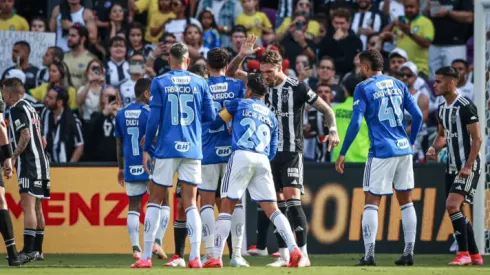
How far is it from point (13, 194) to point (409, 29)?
7.37 m

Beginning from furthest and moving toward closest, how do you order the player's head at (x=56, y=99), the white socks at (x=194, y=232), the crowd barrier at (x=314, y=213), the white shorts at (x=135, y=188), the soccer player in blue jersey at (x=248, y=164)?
the player's head at (x=56, y=99), the crowd barrier at (x=314, y=213), the white shorts at (x=135, y=188), the soccer player in blue jersey at (x=248, y=164), the white socks at (x=194, y=232)

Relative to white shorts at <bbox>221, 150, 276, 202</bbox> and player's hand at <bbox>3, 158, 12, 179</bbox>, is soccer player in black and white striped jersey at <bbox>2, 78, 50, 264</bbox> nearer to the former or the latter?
player's hand at <bbox>3, 158, 12, 179</bbox>

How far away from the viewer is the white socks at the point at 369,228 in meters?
13.2

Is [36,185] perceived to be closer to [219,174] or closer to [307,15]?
[219,174]

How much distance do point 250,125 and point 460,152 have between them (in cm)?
294

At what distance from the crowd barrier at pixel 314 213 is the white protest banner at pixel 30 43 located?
147 inches

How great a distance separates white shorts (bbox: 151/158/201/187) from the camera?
12289 mm

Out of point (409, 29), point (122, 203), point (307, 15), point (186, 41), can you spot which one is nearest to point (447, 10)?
point (409, 29)

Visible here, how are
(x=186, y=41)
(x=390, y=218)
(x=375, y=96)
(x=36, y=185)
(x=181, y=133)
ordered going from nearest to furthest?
(x=181, y=133) → (x=375, y=96) → (x=36, y=185) → (x=390, y=218) → (x=186, y=41)

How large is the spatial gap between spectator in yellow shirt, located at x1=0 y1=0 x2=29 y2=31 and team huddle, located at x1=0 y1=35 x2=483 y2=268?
6182 millimetres

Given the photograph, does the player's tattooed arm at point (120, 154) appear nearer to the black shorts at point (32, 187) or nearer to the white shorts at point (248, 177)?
the black shorts at point (32, 187)

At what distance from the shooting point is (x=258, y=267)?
42.0 feet

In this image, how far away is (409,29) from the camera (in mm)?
20109

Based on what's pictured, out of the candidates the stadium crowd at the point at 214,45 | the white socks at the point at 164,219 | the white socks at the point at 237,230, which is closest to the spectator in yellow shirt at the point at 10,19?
the stadium crowd at the point at 214,45
